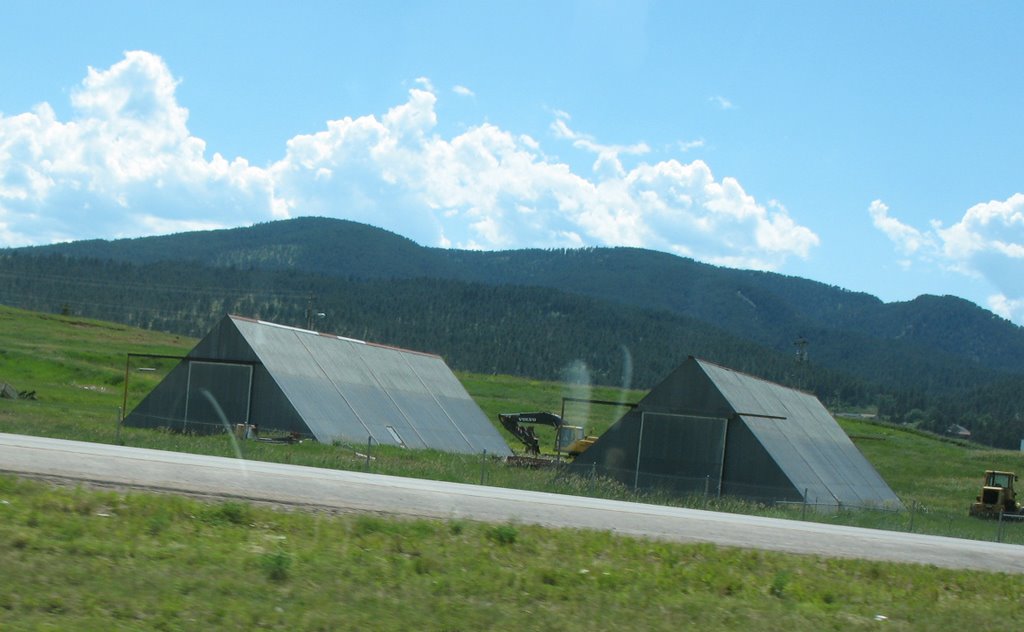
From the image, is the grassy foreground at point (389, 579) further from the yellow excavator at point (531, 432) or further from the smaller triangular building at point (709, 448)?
the yellow excavator at point (531, 432)

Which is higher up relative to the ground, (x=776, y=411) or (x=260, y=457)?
(x=776, y=411)

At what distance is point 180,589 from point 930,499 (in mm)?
61563

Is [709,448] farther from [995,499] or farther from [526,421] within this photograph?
[526,421]

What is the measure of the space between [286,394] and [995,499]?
1395 inches

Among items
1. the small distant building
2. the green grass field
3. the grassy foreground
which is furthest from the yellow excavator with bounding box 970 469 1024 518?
the small distant building

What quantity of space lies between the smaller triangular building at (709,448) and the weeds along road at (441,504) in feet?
45.9

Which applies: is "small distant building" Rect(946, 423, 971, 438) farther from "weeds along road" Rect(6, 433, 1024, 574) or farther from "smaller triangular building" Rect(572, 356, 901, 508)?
"weeds along road" Rect(6, 433, 1024, 574)

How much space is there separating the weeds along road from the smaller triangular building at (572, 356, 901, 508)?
551 inches

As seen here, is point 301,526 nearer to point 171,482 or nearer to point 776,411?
point 171,482

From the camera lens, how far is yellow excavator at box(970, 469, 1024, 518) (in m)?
52.1

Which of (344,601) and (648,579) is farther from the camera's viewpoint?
(648,579)

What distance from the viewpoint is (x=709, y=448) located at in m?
41.6

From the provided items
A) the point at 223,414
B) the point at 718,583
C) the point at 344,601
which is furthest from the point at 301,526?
the point at 223,414

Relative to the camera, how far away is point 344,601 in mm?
10656
